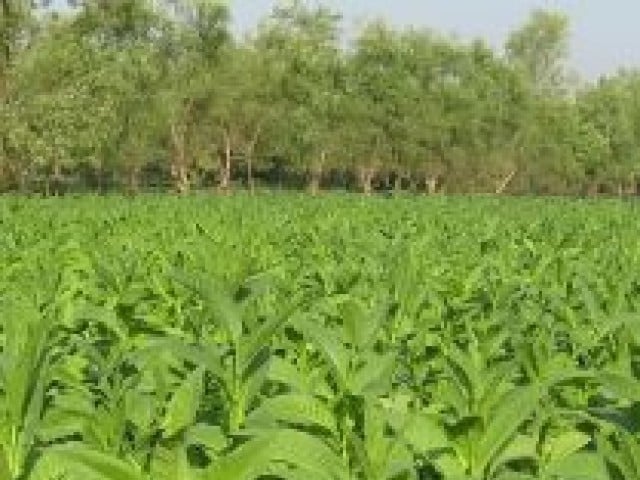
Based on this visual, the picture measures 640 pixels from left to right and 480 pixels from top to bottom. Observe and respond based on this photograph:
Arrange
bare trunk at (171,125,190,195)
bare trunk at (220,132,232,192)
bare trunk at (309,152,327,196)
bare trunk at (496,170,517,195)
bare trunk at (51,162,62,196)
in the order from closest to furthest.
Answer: bare trunk at (51,162,62,196) < bare trunk at (171,125,190,195) < bare trunk at (220,132,232,192) < bare trunk at (309,152,327,196) < bare trunk at (496,170,517,195)

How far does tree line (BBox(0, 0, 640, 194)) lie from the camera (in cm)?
5166

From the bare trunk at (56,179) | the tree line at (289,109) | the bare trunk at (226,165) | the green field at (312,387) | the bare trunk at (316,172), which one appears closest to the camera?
the green field at (312,387)

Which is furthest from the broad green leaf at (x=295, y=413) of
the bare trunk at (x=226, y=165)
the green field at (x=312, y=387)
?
the bare trunk at (x=226, y=165)

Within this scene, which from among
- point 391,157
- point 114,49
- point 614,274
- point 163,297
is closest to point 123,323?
point 163,297

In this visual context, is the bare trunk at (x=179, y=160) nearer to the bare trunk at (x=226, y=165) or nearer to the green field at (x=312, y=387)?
the bare trunk at (x=226, y=165)

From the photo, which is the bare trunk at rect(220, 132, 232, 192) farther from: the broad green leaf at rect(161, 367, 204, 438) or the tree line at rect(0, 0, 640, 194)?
the broad green leaf at rect(161, 367, 204, 438)

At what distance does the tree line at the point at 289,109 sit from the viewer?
51.7 m

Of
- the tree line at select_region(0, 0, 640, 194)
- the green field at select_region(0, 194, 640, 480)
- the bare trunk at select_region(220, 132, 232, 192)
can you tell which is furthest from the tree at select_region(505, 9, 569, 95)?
the green field at select_region(0, 194, 640, 480)

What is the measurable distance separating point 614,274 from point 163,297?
11.2 ft

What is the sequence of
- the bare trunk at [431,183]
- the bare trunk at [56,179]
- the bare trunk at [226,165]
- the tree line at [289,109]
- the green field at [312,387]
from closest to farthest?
the green field at [312,387]
the tree line at [289,109]
the bare trunk at [56,179]
the bare trunk at [226,165]
the bare trunk at [431,183]

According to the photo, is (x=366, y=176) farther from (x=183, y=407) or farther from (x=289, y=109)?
(x=183, y=407)

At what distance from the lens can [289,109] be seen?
81.7 m

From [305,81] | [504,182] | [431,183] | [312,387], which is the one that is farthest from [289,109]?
[312,387]

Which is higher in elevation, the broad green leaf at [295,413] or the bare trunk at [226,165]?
the broad green leaf at [295,413]
